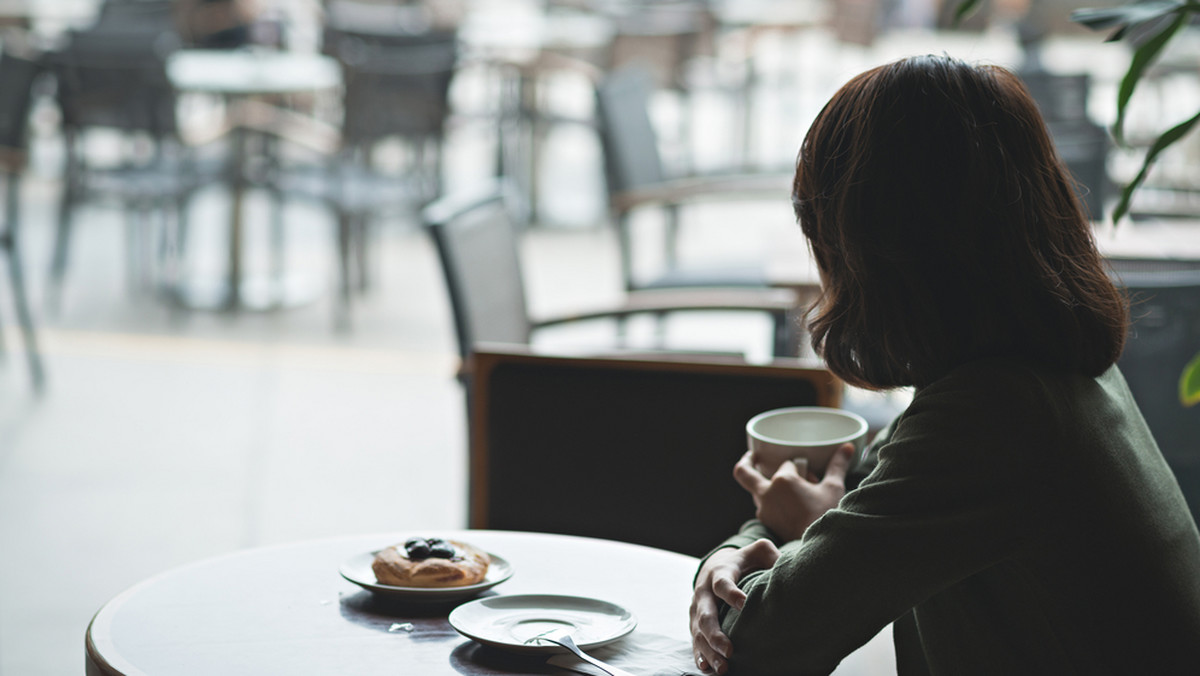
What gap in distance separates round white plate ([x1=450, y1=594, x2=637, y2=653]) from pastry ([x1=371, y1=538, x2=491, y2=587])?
42mm

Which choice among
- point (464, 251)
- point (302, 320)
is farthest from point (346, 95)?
point (464, 251)

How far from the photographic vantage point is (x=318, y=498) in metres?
3.35

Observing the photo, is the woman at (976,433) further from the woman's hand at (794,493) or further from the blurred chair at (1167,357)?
the blurred chair at (1167,357)

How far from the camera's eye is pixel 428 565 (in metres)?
1.22

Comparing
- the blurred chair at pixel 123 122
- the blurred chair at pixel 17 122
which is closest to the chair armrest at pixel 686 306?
the blurred chair at pixel 17 122

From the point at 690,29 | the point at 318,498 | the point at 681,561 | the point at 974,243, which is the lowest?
the point at 318,498

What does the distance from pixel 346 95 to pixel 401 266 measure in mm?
1280

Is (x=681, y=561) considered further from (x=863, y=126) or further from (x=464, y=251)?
(x=464, y=251)

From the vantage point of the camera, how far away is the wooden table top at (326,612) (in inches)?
42.2

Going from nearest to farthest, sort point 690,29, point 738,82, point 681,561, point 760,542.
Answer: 1. point 760,542
2. point 681,561
3. point 690,29
4. point 738,82

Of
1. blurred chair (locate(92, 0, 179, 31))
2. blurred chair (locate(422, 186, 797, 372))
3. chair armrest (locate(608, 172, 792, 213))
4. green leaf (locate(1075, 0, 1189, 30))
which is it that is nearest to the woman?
green leaf (locate(1075, 0, 1189, 30))

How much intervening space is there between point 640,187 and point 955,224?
302 cm

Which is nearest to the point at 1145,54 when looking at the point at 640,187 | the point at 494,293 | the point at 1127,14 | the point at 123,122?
the point at 1127,14

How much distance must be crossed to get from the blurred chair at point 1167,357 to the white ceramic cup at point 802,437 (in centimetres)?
67
